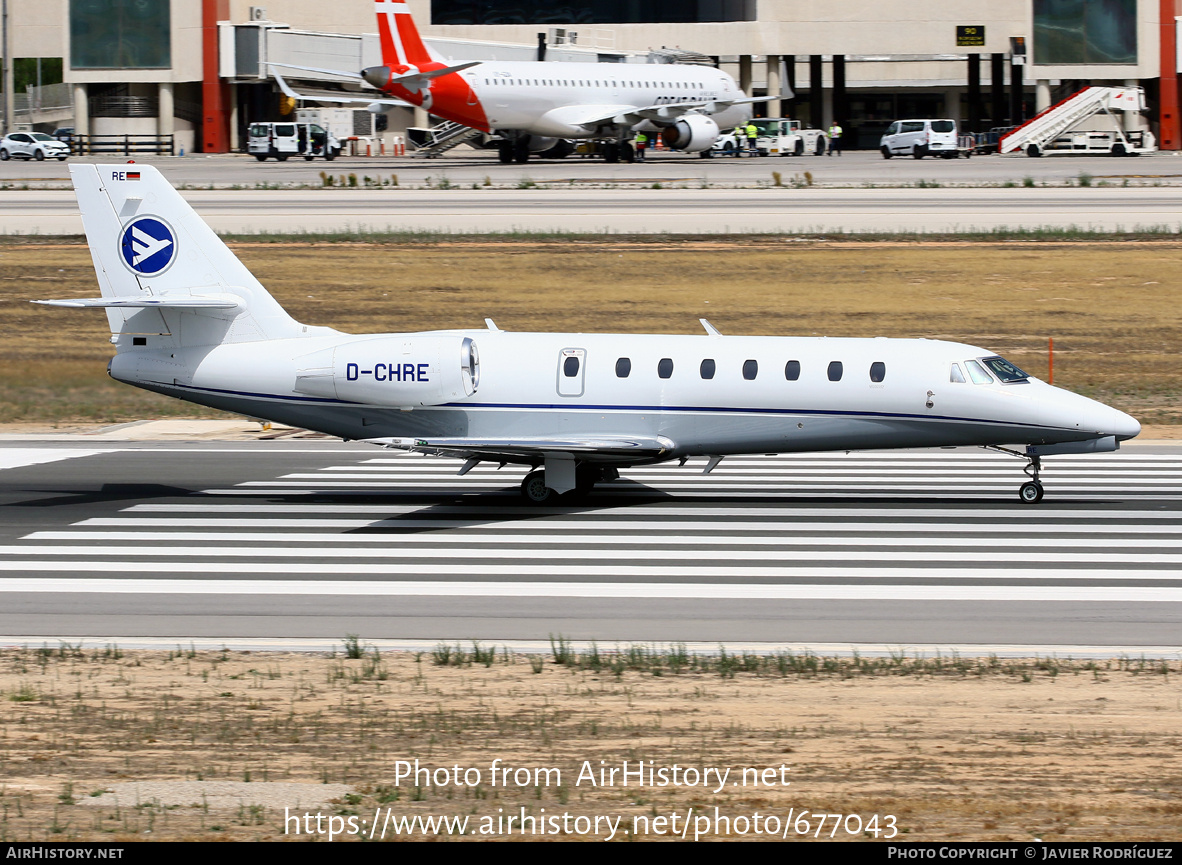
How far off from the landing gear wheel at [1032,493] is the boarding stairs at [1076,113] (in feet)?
237

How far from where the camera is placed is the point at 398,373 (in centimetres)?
2248

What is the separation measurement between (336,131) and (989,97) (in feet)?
201

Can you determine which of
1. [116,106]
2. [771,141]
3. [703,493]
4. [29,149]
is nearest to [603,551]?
[703,493]

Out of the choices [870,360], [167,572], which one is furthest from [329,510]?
[870,360]

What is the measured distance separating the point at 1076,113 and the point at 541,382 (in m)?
77.6

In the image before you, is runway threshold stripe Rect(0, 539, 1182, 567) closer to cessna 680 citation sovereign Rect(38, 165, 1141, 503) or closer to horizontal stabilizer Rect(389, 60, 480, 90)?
cessna 680 citation sovereign Rect(38, 165, 1141, 503)

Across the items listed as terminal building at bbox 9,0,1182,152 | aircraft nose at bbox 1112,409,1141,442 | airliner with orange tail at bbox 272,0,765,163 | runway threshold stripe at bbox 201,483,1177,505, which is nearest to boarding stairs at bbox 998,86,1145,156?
terminal building at bbox 9,0,1182,152

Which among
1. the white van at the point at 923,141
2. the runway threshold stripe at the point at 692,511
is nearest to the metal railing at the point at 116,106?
the white van at the point at 923,141

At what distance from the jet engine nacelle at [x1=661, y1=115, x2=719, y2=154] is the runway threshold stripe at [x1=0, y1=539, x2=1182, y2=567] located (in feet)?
217

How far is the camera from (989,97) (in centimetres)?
12775

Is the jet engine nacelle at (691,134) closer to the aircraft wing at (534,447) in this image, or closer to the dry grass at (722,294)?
the dry grass at (722,294)

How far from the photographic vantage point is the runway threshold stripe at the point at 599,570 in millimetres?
17953

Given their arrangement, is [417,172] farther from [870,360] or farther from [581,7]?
[870,360]

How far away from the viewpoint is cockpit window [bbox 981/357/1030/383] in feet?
73.5
